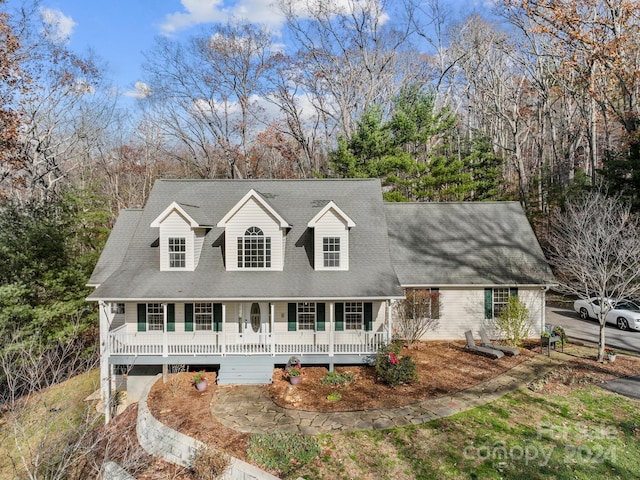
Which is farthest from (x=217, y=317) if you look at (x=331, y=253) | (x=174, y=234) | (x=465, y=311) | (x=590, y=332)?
(x=590, y=332)

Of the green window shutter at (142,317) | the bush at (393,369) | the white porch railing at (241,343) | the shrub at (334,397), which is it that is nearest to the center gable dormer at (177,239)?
the green window shutter at (142,317)

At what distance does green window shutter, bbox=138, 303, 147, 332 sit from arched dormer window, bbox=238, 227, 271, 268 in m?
4.14

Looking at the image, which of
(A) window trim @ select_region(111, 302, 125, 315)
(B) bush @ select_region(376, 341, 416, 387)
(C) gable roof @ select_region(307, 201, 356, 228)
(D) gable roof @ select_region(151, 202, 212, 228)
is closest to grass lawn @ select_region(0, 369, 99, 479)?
(A) window trim @ select_region(111, 302, 125, 315)

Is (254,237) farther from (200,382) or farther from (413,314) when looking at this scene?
(413,314)

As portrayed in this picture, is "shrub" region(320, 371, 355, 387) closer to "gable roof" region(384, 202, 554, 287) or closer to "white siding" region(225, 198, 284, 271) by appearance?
"white siding" region(225, 198, 284, 271)

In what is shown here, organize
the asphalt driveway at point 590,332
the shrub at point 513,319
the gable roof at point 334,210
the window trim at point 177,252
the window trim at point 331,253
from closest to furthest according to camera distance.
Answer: the gable roof at point 334,210 → the window trim at point 177,252 → the window trim at point 331,253 → the shrub at point 513,319 → the asphalt driveway at point 590,332

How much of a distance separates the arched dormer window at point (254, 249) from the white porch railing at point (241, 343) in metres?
2.87

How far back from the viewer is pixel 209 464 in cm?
878

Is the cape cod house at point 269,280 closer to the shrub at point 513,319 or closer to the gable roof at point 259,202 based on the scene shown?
the gable roof at point 259,202

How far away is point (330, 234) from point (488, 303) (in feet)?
27.2

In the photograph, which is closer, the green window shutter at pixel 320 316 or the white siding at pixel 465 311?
the green window shutter at pixel 320 316

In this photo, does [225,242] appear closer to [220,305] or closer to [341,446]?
[220,305]

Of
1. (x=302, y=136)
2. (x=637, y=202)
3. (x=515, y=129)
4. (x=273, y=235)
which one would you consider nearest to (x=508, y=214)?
(x=637, y=202)

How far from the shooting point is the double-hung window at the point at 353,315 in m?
15.5
